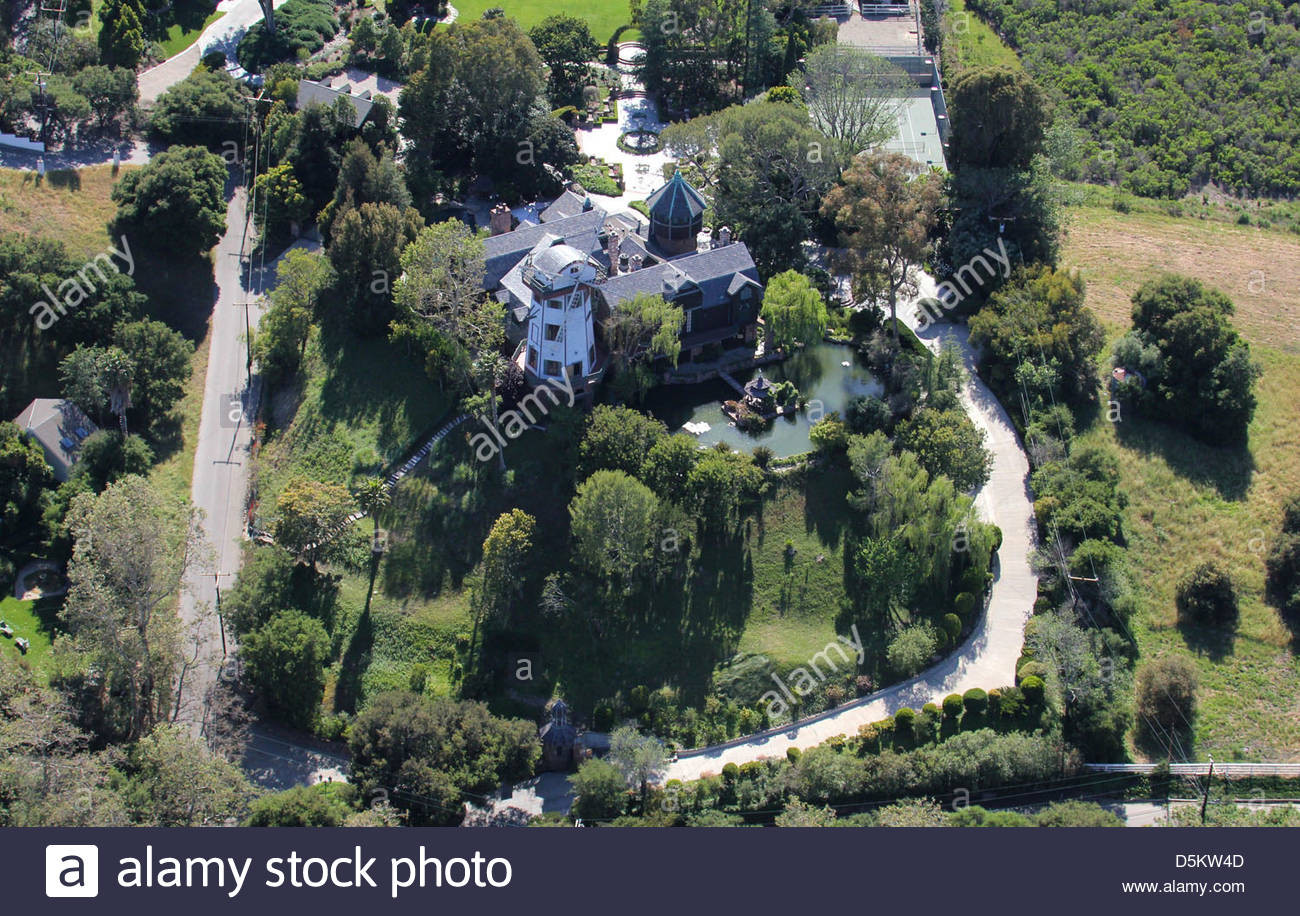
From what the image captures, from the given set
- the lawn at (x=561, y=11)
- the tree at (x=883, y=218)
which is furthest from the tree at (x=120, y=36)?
the tree at (x=883, y=218)

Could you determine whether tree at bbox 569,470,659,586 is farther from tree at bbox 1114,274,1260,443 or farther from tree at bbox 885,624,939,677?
→ tree at bbox 1114,274,1260,443

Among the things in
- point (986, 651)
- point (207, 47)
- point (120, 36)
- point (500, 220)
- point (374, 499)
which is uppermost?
point (120, 36)

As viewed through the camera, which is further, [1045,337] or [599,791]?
[1045,337]

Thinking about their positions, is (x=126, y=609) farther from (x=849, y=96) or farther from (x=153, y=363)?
(x=849, y=96)

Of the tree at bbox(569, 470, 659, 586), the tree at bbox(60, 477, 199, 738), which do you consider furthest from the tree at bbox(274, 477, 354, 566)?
the tree at bbox(569, 470, 659, 586)

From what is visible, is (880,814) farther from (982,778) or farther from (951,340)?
(951,340)

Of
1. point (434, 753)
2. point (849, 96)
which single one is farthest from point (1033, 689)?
point (849, 96)

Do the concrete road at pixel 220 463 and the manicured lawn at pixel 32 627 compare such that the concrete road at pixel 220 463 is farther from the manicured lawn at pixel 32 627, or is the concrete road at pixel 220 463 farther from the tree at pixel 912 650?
the tree at pixel 912 650
